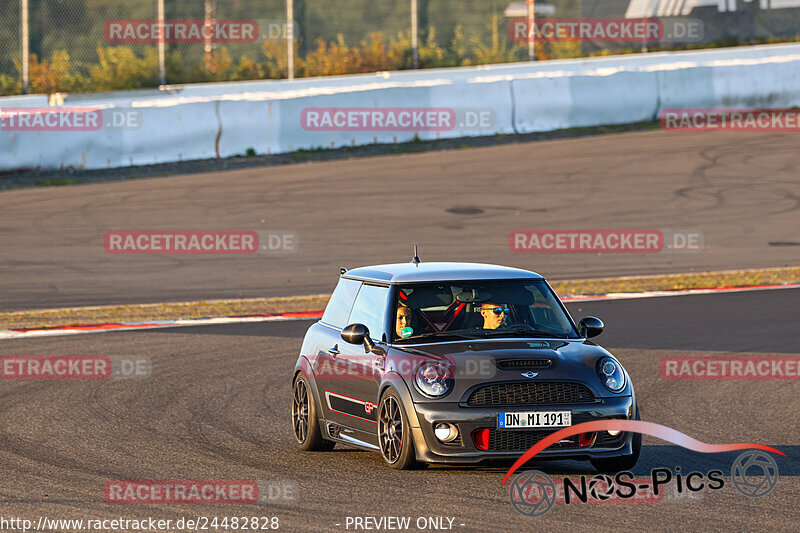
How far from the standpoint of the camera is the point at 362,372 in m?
9.41

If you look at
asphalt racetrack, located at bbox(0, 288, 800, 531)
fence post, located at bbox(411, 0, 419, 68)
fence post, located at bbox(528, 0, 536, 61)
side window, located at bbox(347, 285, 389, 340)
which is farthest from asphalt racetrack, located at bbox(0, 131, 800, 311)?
side window, located at bbox(347, 285, 389, 340)

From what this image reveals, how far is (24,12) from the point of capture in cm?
2891

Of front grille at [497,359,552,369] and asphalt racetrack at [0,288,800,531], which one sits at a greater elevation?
front grille at [497,359,552,369]

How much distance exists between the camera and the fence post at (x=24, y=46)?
28891 mm

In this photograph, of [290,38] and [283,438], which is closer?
[283,438]

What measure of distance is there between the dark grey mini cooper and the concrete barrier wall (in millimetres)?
16995

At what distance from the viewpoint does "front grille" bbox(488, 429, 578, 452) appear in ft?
27.6

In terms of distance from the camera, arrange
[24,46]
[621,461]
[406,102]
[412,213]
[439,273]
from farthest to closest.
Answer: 1. [406,102]
2. [24,46]
3. [412,213]
4. [439,273]
5. [621,461]

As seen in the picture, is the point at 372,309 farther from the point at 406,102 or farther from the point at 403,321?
the point at 406,102

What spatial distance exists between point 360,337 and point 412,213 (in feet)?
50.5

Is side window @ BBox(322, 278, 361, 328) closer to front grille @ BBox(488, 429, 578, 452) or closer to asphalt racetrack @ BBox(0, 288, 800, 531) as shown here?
asphalt racetrack @ BBox(0, 288, 800, 531)

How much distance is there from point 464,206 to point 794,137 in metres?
9.60

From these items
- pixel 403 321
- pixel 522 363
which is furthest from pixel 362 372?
pixel 522 363

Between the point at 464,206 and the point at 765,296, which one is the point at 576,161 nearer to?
the point at 464,206
